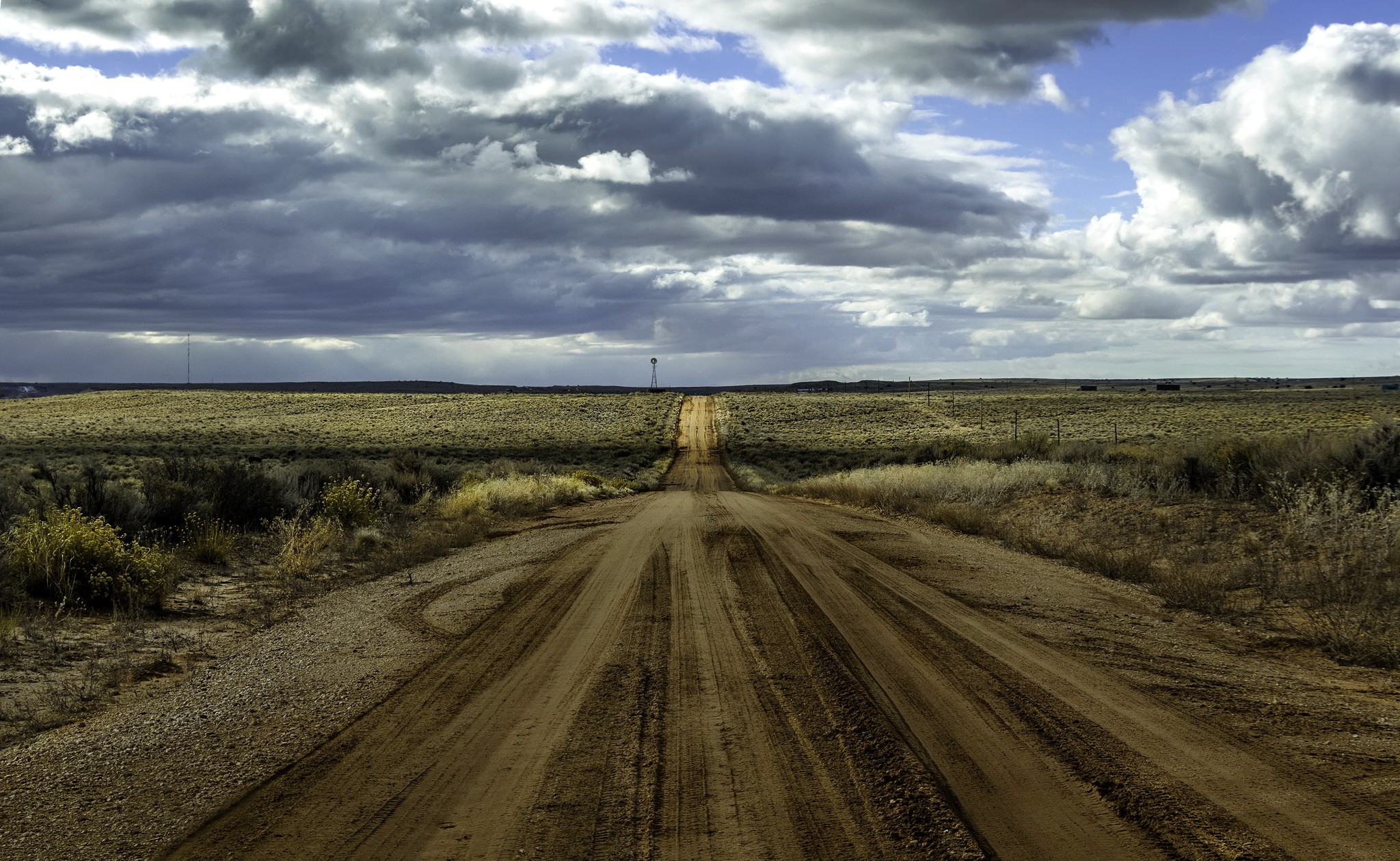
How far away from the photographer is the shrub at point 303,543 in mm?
14109

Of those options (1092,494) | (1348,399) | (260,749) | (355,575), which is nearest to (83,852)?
(260,749)

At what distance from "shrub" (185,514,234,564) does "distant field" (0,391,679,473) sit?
2594 centimetres

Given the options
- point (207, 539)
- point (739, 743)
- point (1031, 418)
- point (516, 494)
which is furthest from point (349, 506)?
point (1031, 418)

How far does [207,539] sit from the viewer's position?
1449cm

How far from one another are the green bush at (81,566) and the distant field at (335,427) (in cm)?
2979

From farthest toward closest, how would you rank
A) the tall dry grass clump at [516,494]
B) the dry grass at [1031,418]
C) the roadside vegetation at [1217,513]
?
the dry grass at [1031,418], the tall dry grass clump at [516,494], the roadside vegetation at [1217,513]

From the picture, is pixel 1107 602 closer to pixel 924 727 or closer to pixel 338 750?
pixel 924 727

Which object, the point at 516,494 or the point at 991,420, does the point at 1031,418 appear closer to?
the point at 991,420

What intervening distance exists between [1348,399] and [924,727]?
10749cm

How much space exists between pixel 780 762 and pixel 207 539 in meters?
11.6

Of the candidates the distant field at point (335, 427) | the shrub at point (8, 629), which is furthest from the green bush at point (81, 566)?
the distant field at point (335, 427)

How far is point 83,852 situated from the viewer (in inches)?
191

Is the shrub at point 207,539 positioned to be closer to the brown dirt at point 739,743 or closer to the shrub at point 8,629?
the brown dirt at point 739,743

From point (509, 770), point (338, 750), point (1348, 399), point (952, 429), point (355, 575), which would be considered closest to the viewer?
point (509, 770)
